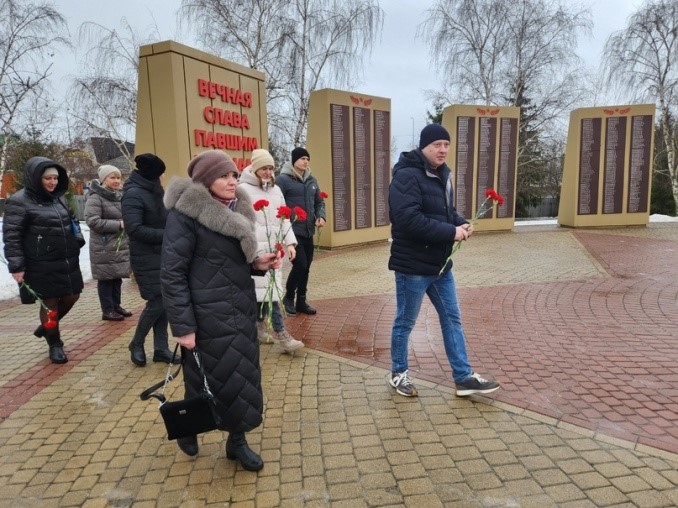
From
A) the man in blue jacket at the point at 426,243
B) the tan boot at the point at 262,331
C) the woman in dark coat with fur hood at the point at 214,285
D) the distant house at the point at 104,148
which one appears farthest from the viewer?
the distant house at the point at 104,148

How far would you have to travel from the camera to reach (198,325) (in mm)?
2434

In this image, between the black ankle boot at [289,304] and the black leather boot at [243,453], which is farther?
the black ankle boot at [289,304]

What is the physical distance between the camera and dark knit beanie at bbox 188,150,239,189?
2484 mm

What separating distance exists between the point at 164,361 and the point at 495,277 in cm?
545

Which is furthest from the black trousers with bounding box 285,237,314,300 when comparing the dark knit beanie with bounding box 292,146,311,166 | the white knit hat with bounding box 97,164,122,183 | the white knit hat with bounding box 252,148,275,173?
the white knit hat with bounding box 97,164,122,183

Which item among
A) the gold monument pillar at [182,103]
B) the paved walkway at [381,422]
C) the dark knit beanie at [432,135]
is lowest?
the paved walkway at [381,422]

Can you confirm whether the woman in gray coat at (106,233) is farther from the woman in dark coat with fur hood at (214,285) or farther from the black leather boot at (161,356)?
the woman in dark coat with fur hood at (214,285)

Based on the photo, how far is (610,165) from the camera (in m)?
14.0

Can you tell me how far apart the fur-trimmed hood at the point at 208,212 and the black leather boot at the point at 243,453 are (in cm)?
100

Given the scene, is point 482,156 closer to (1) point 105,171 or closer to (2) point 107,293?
(1) point 105,171

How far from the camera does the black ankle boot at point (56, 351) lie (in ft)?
14.2

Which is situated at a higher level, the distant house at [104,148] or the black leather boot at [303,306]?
the distant house at [104,148]

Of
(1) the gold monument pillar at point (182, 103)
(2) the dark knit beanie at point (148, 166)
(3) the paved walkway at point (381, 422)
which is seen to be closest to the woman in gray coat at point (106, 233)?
(3) the paved walkway at point (381, 422)

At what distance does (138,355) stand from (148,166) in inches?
65.6
